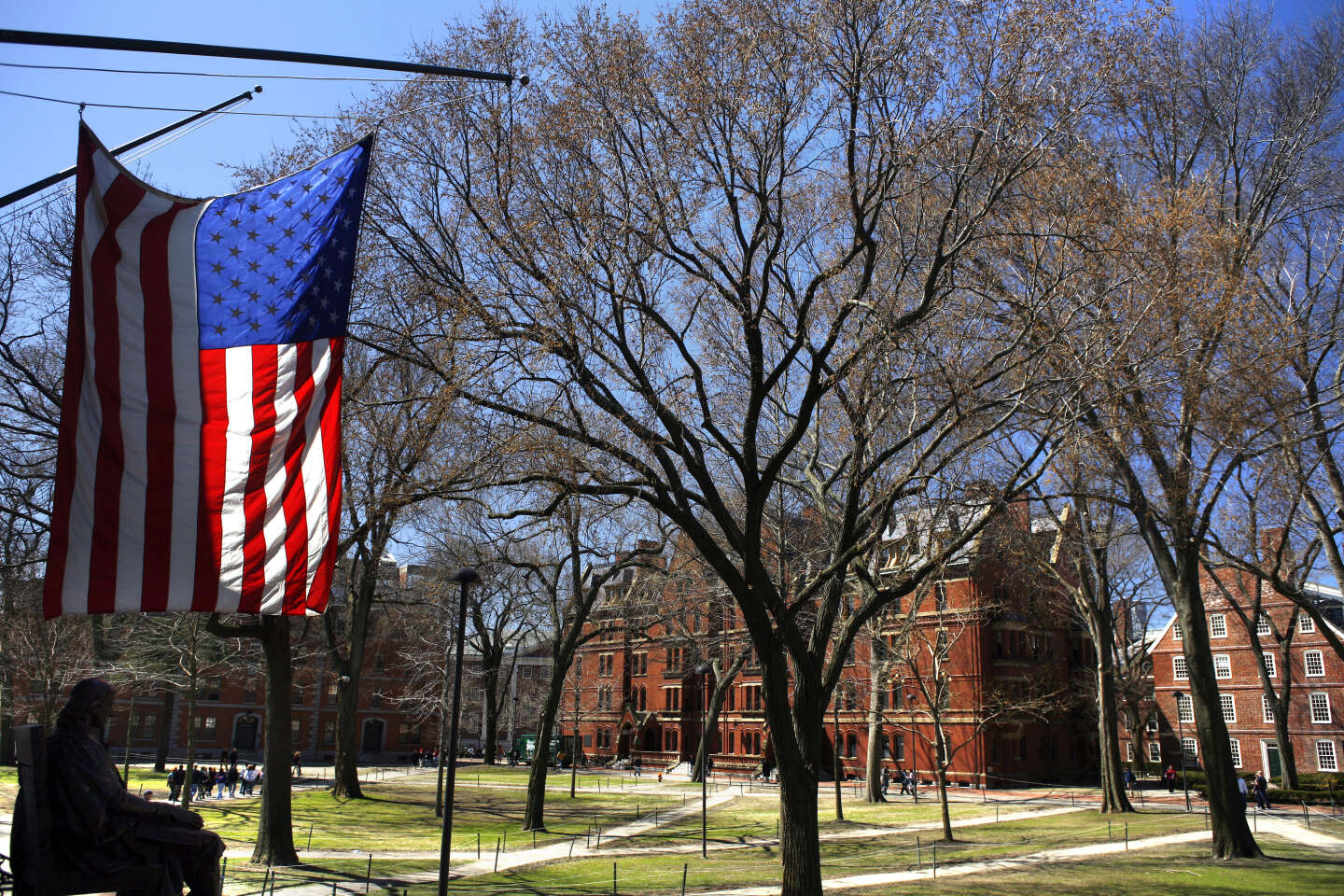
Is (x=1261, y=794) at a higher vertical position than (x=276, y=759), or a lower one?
lower

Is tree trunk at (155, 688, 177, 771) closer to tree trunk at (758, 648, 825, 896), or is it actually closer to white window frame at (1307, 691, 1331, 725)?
tree trunk at (758, 648, 825, 896)

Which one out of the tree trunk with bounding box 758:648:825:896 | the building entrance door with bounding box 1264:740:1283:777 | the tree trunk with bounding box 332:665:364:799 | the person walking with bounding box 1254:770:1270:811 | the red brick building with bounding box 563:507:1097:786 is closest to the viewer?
the tree trunk with bounding box 758:648:825:896

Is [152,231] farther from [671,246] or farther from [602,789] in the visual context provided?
[602,789]

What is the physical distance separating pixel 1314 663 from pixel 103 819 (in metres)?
66.9

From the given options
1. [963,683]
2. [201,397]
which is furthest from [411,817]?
[963,683]

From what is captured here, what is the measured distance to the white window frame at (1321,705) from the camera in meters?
55.1

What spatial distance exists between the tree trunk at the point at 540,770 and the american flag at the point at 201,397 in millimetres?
21625

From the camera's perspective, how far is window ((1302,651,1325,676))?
2205 inches

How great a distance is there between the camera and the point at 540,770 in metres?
29.8

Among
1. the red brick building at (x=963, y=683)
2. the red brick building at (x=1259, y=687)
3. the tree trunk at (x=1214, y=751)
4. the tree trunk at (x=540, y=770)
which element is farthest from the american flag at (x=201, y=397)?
the red brick building at (x=1259, y=687)

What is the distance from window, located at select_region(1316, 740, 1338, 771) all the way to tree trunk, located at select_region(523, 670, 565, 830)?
4919 cm

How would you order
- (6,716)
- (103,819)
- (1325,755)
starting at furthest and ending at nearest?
1. (1325,755)
2. (6,716)
3. (103,819)

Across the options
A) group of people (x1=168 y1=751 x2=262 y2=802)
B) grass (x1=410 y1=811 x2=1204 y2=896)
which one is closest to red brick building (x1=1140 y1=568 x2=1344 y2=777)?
grass (x1=410 y1=811 x2=1204 y2=896)

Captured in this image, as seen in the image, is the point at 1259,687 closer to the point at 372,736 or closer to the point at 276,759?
the point at 276,759
